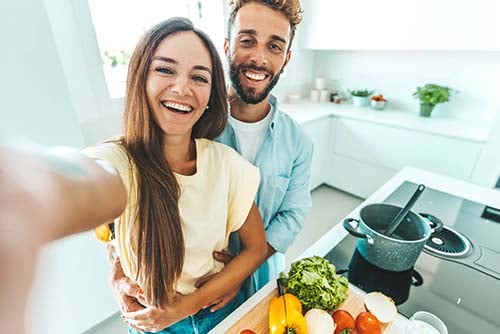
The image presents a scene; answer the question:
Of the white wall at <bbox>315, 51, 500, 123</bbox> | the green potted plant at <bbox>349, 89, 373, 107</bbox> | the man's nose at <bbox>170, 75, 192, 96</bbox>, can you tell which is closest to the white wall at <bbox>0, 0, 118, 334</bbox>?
the man's nose at <bbox>170, 75, 192, 96</bbox>

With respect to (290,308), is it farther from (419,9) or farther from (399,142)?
(419,9)

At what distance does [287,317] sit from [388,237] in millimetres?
315

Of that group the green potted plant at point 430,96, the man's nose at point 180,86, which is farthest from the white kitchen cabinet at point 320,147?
the man's nose at point 180,86

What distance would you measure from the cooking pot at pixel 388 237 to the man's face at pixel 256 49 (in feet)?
1.63

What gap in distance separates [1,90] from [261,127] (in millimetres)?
798

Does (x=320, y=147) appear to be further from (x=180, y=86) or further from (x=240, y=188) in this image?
(x=180, y=86)

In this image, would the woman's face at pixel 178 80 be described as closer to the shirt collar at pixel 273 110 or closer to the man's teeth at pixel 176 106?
the man's teeth at pixel 176 106

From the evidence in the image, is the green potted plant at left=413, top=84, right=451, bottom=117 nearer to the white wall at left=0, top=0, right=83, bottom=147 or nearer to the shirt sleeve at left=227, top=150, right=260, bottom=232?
the shirt sleeve at left=227, top=150, right=260, bottom=232

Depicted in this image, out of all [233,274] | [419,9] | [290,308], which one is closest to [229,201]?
[233,274]

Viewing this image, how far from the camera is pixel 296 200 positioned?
0.97m

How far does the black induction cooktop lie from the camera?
2.13 ft

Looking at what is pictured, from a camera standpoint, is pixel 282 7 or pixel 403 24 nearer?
pixel 282 7

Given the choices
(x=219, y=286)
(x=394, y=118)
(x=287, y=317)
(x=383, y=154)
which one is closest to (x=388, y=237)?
(x=287, y=317)

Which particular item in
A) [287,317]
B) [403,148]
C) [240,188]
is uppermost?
[240,188]
